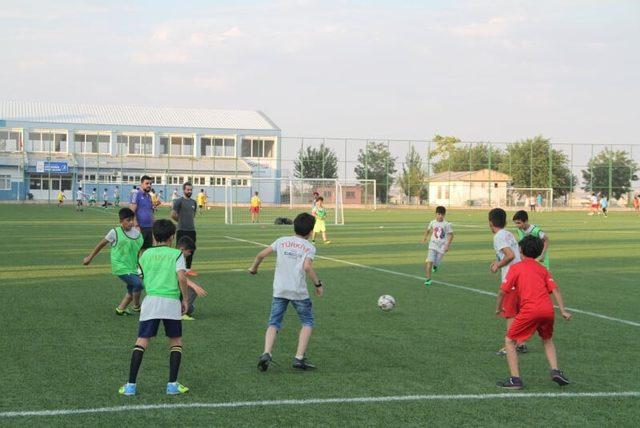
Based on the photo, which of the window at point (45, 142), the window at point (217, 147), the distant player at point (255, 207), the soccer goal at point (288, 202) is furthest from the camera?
the window at point (217, 147)

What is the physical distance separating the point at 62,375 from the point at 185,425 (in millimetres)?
2200

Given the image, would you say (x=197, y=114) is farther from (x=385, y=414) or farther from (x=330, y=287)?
(x=385, y=414)

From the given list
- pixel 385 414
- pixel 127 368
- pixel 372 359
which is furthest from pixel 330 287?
pixel 385 414

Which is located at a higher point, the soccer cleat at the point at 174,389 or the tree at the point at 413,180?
the tree at the point at 413,180

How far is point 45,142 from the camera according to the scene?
284 feet

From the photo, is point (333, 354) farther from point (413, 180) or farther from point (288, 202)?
point (413, 180)

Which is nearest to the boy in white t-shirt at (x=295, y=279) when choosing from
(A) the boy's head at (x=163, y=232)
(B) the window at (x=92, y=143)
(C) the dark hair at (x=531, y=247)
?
(A) the boy's head at (x=163, y=232)

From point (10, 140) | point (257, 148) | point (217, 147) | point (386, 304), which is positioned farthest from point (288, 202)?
point (386, 304)

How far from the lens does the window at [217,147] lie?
300 feet

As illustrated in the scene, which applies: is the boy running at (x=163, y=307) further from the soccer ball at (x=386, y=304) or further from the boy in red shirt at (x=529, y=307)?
the soccer ball at (x=386, y=304)

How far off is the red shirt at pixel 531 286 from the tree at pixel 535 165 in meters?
81.2

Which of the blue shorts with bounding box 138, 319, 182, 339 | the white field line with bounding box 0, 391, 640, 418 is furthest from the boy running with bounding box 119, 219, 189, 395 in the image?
the white field line with bounding box 0, 391, 640, 418

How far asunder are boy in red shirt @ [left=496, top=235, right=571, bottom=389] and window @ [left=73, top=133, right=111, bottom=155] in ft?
270

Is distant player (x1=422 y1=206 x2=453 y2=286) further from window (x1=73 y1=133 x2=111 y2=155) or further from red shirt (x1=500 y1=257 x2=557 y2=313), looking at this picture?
window (x1=73 y1=133 x2=111 y2=155)
